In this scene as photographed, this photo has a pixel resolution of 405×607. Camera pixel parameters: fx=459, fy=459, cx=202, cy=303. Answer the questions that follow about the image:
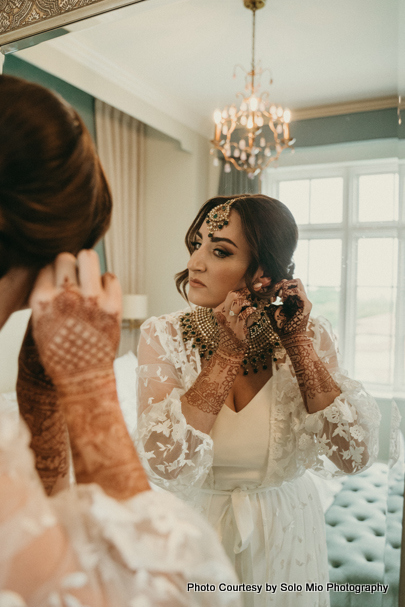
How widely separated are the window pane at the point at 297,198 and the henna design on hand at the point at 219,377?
29 centimetres

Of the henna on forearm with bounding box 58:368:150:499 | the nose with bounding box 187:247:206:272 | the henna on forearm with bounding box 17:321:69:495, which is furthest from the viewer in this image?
the nose with bounding box 187:247:206:272

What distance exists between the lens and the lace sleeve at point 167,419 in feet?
3.06

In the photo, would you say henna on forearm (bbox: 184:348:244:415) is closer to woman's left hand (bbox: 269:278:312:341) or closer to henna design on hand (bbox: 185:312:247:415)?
henna design on hand (bbox: 185:312:247:415)

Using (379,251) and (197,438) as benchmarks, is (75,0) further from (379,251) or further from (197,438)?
(197,438)

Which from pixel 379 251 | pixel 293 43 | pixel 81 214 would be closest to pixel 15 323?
pixel 81 214

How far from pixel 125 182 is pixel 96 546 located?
0.84 meters

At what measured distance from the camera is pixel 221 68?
1138 millimetres

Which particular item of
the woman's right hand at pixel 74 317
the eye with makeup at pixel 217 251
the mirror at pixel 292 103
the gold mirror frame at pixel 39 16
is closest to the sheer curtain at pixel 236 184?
the mirror at pixel 292 103

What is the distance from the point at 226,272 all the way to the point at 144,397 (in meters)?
0.32

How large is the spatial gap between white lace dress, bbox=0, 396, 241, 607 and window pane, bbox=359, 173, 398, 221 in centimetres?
72

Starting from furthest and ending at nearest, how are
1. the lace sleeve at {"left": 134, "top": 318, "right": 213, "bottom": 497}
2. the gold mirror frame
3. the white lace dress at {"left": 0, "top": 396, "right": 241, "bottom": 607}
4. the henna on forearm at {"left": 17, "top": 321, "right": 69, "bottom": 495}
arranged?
1. the gold mirror frame
2. the lace sleeve at {"left": 134, "top": 318, "right": 213, "bottom": 497}
3. the henna on forearm at {"left": 17, "top": 321, "right": 69, "bottom": 495}
4. the white lace dress at {"left": 0, "top": 396, "right": 241, "bottom": 607}

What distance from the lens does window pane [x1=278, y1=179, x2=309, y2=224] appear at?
3.33 ft

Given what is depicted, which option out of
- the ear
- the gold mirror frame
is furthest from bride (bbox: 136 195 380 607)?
the gold mirror frame

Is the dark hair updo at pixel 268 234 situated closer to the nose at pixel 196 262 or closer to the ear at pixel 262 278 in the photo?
the ear at pixel 262 278
